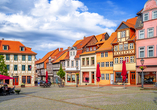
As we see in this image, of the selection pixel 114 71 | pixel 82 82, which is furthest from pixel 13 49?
pixel 114 71

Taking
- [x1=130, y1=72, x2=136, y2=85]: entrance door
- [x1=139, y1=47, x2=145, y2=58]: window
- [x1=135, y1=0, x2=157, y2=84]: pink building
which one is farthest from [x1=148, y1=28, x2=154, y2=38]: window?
[x1=130, y1=72, x2=136, y2=85]: entrance door

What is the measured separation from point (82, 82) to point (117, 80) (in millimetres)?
11556

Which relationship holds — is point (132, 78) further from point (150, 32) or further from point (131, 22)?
point (131, 22)

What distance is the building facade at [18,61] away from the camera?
52.5 m

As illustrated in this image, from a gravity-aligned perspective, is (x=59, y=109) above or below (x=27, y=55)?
below

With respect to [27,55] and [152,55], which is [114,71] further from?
[27,55]

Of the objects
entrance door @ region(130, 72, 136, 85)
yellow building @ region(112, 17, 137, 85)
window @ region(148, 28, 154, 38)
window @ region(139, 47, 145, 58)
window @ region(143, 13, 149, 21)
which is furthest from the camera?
yellow building @ region(112, 17, 137, 85)

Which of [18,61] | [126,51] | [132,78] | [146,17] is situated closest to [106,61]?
[126,51]

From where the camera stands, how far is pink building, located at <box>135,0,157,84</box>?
3475cm

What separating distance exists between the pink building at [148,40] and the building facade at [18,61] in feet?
99.1

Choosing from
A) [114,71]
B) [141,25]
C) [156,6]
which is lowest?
[114,71]

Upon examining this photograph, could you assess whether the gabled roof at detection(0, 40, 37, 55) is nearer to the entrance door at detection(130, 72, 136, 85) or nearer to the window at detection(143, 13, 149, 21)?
the entrance door at detection(130, 72, 136, 85)

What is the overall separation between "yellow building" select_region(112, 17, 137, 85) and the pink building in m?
1.49

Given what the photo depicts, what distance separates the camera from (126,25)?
39.9m
